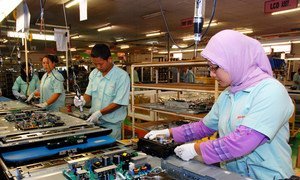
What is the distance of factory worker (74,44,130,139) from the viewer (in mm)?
2598

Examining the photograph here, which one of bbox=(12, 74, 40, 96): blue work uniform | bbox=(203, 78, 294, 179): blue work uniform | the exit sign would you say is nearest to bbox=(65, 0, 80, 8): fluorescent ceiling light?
bbox=(12, 74, 40, 96): blue work uniform

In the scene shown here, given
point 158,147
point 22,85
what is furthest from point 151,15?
point 158,147

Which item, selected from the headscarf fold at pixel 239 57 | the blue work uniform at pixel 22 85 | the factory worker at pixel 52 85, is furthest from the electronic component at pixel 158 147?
the blue work uniform at pixel 22 85

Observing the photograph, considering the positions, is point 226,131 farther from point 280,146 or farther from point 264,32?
point 264,32

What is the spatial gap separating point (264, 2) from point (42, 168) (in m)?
6.66

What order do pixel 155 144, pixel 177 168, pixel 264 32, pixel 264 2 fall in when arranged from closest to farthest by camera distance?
pixel 177 168 < pixel 155 144 < pixel 264 2 < pixel 264 32

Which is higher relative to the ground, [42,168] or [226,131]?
[226,131]

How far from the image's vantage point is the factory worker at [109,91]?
8.52ft

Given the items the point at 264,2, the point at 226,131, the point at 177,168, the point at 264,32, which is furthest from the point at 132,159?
the point at 264,32

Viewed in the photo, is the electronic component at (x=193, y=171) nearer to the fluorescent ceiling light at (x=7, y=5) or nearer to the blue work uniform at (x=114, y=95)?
the blue work uniform at (x=114, y=95)

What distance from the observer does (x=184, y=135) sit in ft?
5.25

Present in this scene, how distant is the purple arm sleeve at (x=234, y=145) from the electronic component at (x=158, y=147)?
190mm

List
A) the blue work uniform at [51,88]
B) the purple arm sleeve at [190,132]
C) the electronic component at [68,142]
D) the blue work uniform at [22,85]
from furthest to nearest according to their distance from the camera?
the blue work uniform at [22,85], the blue work uniform at [51,88], the purple arm sleeve at [190,132], the electronic component at [68,142]

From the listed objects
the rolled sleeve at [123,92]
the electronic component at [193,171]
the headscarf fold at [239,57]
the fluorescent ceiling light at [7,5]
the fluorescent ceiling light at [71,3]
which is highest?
the fluorescent ceiling light at [71,3]
